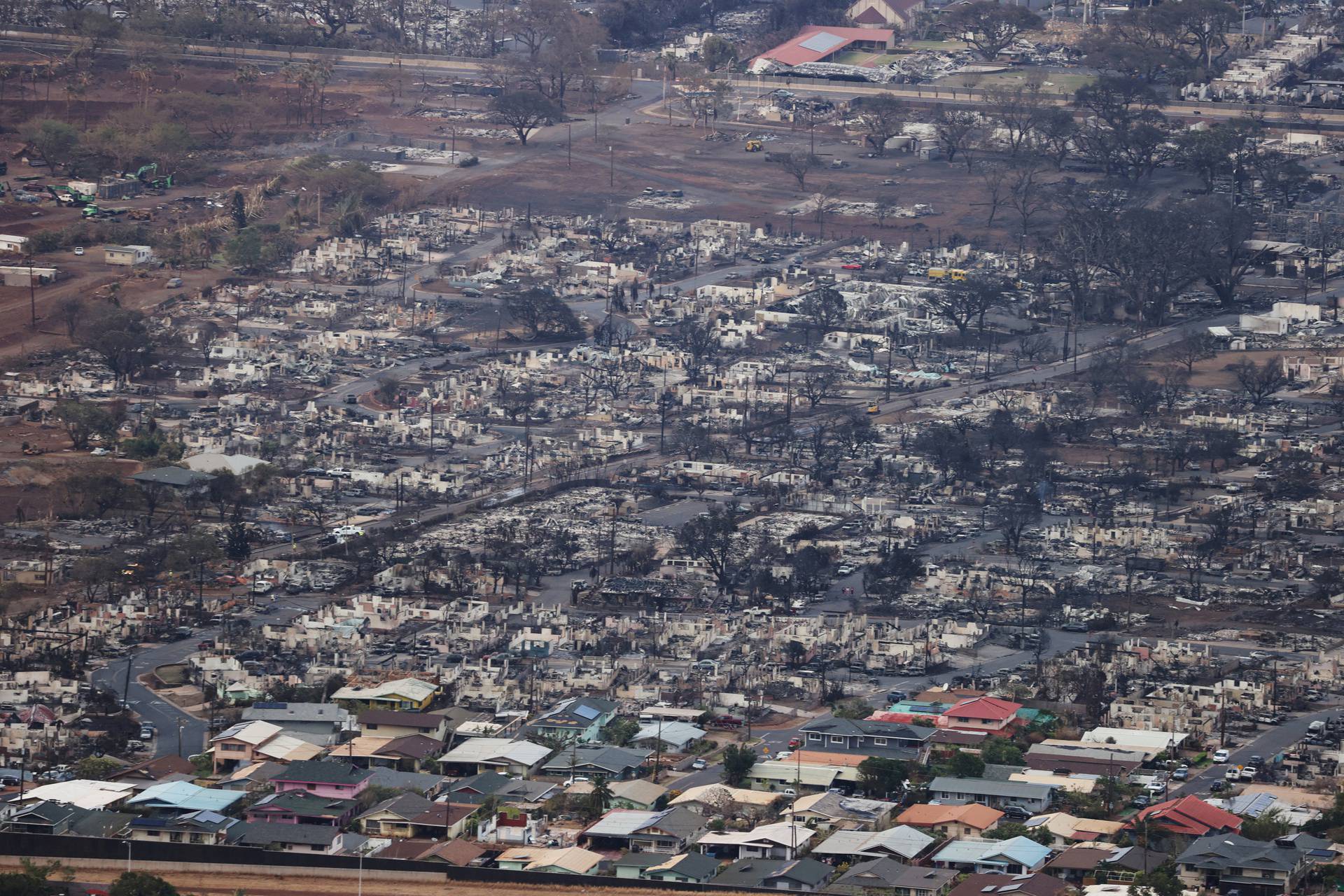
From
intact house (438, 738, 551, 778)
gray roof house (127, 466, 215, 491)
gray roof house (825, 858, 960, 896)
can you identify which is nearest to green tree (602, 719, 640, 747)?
intact house (438, 738, 551, 778)

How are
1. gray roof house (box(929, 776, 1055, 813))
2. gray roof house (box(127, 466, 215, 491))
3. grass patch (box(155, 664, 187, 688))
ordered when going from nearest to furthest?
gray roof house (box(929, 776, 1055, 813)) → grass patch (box(155, 664, 187, 688)) → gray roof house (box(127, 466, 215, 491))

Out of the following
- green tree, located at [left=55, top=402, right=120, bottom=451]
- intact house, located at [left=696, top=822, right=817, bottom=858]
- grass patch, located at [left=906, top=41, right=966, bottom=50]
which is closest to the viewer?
intact house, located at [left=696, top=822, right=817, bottom=858]

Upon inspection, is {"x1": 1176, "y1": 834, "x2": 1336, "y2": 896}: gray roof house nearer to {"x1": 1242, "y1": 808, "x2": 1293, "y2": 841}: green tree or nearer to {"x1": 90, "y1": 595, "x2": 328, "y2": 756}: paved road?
{"x1": 1242, "y1": 808, "x2": 1293, "y2": 841}: green tree

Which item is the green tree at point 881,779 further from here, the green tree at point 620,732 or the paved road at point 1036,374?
the paved road at point 1036,374

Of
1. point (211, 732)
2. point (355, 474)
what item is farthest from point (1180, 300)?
point (211, 732)

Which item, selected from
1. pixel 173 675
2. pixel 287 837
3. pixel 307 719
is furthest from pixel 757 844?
pixel 173 675

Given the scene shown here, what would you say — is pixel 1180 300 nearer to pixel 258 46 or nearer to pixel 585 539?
pixel 585 539
